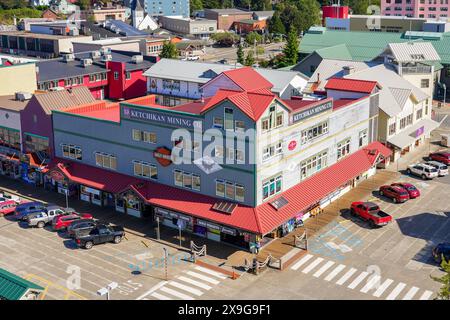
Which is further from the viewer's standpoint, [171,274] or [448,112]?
[448,112]

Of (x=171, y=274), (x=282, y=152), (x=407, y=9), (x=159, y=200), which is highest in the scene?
(x=407, y=9)

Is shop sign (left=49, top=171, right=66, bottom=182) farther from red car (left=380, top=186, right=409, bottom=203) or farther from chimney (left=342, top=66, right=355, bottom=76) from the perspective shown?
chimney (left=342, top=66, right=355, bottom=76)

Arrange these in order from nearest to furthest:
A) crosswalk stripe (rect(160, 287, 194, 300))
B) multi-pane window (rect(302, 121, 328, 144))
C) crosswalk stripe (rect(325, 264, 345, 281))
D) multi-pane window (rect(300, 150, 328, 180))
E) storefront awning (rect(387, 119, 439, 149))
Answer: crosswalk stripe (rect(160, 287, 194, 300)) → crosswalk stripe (rect(325, 264, 345, 281)) → multi-pane window (rect(302, 121, 328, 144)) → multi-pane window (rect(300, 150, 328, 180)) → storefront awning (rect(387, 119, 439, 149))

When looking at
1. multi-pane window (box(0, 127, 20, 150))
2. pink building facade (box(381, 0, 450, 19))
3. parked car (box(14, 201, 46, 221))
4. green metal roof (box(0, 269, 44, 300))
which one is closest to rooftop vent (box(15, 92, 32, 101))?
multi-pane window (box(0, 127, 20, 150))

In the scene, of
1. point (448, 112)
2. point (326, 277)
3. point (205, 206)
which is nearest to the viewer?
point (326, 277)

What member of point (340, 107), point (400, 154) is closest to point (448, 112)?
point (400, 154)

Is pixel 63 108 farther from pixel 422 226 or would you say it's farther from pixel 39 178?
pixel 422 226
